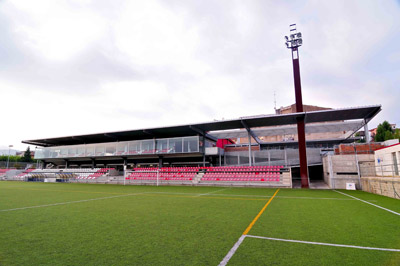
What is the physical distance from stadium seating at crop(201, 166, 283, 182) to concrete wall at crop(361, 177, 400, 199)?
6.82 m

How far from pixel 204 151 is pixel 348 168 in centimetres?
1694

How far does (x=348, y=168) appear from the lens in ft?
57.6

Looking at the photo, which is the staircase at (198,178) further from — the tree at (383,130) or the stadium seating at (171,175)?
the tree at (383,130)

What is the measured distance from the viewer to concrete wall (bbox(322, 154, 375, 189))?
16844 millimetres

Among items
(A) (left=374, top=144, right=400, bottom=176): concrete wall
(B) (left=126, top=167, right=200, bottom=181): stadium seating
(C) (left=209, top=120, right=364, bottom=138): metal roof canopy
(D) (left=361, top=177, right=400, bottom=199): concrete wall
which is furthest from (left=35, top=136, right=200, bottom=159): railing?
(A) (left=374, top=144, right=400, bottom=176): concrete wall

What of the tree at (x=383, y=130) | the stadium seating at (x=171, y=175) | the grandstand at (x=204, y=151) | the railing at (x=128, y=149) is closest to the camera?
the grandstand at (x=204, y=151)

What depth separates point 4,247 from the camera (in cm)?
397

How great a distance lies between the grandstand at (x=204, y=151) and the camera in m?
21.9

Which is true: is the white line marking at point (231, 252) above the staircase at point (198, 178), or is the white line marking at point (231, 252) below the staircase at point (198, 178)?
above

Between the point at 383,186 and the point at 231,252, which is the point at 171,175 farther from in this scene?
the point at 231,252

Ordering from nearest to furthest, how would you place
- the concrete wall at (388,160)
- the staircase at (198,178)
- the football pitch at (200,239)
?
1. the football pitch at (200,239)
2. the concrete wall at (388,160)
3. the staircase at (198,178)

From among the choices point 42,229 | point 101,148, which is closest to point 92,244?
point 42,229

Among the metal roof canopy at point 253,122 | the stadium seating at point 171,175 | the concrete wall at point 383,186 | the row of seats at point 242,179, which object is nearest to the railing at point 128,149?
the metal roof canopy at point 253,122

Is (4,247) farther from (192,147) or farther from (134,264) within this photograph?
(192,147)
